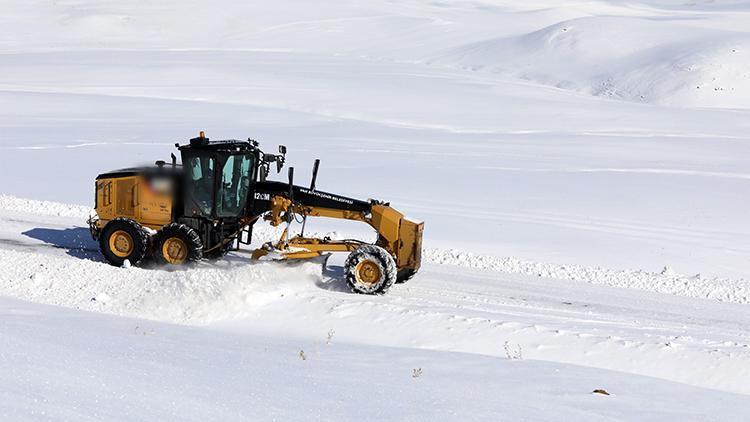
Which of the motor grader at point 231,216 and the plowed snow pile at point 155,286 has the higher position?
→ the motor grader at point 231,216

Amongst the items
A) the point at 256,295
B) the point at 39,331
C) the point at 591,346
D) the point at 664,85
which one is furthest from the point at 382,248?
the point at 664,85

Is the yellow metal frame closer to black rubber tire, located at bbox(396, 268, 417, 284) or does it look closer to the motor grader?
the motor grader

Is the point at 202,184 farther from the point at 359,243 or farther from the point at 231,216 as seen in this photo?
the point at 359,243

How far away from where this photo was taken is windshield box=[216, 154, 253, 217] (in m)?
13.5

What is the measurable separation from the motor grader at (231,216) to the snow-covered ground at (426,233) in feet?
1.40

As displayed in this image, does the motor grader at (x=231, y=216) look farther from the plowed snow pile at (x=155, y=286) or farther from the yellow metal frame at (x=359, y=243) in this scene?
the plowed snow pile at (x=155, y=286)

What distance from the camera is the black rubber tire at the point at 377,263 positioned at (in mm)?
13078

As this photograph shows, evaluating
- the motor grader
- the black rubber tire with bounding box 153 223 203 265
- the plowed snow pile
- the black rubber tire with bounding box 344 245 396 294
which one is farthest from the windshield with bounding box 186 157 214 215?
the black rubber tire with bounding box 344 245 396 294

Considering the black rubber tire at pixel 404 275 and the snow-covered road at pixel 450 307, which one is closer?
the snow-covered road at pixel 450 307

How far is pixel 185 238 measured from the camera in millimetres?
13773

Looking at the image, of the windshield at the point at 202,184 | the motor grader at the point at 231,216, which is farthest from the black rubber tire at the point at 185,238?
the windshield at the point at 202,184

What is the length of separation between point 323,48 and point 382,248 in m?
42.2

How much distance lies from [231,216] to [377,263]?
7.95 feet

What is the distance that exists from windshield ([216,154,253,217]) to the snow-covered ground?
1.03 meters
